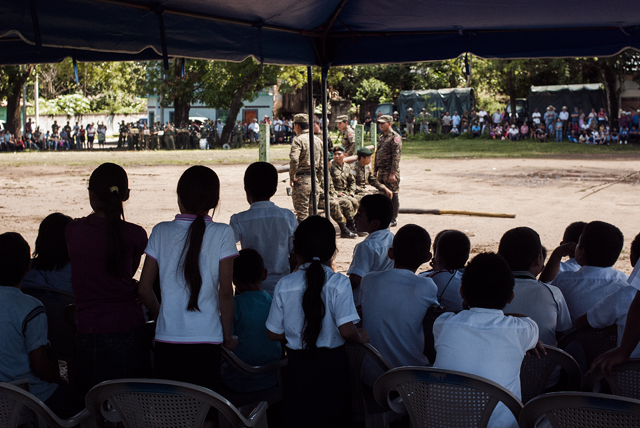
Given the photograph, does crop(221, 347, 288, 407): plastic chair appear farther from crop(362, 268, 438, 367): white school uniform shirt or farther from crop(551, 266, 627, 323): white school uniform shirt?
crop(551, 266, 627, 323): white school uniform shirt

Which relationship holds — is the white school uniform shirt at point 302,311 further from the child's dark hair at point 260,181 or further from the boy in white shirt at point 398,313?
the child's dark hair at point 260,181

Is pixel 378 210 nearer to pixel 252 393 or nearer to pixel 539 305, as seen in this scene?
pixel 539 305

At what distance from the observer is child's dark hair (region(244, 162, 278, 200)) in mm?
4020

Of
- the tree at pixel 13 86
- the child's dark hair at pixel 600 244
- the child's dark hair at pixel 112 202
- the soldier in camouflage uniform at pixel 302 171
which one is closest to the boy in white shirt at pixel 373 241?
the child's dark hair at pixel 600 244

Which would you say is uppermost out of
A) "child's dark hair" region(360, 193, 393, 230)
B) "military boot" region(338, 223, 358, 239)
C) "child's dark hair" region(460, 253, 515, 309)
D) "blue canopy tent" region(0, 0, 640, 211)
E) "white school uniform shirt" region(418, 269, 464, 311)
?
"blue canopy tent" region(0, 0, 640, 211)

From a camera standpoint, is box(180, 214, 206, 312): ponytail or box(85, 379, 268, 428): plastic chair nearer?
box(85, 379, 268, 428): plastic chair

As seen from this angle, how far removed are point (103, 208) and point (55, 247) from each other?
0.93 meters

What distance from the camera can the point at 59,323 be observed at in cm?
342

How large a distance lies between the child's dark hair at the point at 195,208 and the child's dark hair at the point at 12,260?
82 cm

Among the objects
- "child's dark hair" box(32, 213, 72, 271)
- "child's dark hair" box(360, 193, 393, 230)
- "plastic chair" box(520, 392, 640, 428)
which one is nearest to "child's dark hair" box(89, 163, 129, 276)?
"child's dark hair" box(32, 213, 72, 271)

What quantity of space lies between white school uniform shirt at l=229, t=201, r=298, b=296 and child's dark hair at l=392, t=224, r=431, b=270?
3.39ft

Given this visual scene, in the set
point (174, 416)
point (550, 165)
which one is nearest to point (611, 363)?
point (174, 416)

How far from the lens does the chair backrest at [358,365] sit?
276 centimetres

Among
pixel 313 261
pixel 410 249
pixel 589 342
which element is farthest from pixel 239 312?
pixel 589 342
